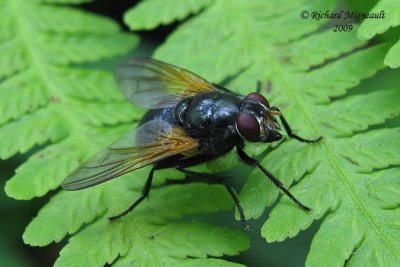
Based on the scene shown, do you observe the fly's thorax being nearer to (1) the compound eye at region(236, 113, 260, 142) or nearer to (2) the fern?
(1) the compound eye at region(236, 113, 260, 142)

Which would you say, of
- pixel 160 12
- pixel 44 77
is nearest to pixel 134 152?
pixel 44 77

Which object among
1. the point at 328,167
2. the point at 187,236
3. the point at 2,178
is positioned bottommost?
the point at 2,178

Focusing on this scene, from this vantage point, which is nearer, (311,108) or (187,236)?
(187,236)

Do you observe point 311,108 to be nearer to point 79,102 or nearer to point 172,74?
point 172,74

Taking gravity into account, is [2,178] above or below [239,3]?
below

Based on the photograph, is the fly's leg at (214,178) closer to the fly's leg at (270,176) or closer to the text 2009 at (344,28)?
the fly's leg at (270,176)

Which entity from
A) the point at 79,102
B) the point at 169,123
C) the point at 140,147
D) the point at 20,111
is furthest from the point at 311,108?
the point at 20,111
